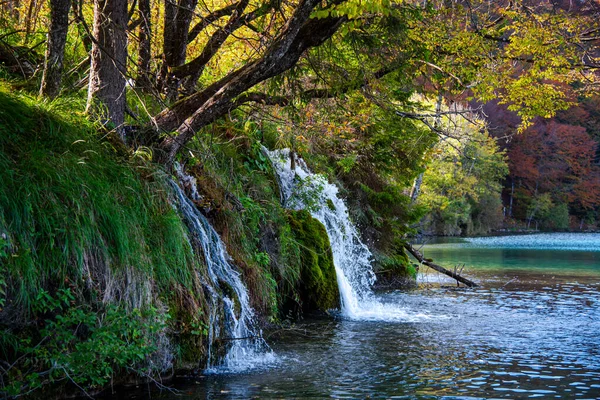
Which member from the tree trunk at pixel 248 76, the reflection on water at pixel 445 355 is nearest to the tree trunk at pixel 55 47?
the tree trunk at pixel 248 76

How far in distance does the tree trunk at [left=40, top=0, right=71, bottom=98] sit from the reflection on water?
3.48 meters

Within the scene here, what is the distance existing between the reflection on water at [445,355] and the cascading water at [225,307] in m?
0.35

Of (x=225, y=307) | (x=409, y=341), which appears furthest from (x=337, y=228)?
(x=225, y=307)

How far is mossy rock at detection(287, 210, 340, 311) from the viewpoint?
1142 cm

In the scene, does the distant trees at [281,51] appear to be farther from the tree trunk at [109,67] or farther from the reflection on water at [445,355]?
the reflection on water at [445,355]

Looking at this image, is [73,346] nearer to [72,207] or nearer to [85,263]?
[85,263]

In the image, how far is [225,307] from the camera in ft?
24.7

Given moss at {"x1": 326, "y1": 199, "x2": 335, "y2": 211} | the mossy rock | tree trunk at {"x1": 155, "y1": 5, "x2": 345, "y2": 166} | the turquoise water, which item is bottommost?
the turquoise water

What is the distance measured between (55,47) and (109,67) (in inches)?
25.1

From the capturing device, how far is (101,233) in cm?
613

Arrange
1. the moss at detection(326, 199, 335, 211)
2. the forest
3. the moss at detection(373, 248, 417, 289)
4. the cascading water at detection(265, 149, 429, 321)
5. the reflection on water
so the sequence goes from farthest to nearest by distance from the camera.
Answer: the moss at detection(373, 248, 417, 289) < the moss at detection(326, 199, 335, 211) < the cascading water at detection(265, 149, 429, 321) < the reflection on water < the forest

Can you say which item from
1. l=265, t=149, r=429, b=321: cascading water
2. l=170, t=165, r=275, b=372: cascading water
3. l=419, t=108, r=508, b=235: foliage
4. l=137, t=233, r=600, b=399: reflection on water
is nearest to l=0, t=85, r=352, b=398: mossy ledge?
l=170, t=165, r=275, b=372: cascading water

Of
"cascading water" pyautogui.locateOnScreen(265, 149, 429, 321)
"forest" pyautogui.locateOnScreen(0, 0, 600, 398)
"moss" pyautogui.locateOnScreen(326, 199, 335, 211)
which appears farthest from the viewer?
"moss" pyautogui.locateOnScreen(326, 199, 335, 211)

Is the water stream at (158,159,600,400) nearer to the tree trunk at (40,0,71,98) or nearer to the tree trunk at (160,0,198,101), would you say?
the tree trunk at (40,0,71,98)
